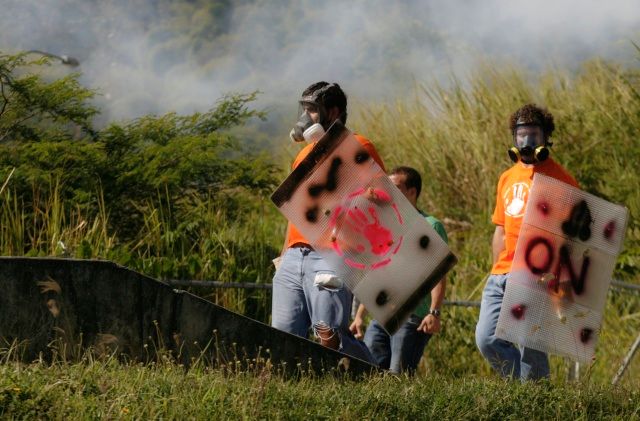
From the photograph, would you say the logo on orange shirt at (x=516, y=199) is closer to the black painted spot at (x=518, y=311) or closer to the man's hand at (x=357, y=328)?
the black painted spot at (x=518, y=311)

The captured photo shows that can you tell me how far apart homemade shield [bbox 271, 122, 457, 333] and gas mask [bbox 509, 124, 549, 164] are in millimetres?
705

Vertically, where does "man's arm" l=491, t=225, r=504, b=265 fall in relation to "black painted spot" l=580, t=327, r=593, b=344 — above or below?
above

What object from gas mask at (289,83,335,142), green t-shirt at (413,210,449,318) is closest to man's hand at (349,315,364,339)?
green t-shirt at (413,210,449,318)

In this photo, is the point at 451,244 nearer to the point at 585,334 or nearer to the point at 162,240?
the point at 162,240

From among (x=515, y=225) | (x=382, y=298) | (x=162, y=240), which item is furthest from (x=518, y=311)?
(x=162, y=240)

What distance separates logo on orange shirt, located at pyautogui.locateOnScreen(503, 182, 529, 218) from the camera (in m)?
7.33

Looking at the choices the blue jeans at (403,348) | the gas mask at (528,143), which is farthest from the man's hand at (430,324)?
the gas mask at (528,143)

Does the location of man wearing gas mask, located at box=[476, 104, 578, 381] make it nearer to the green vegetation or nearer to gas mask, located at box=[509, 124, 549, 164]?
gas mask, located at box=[509, 124, 549, 164]

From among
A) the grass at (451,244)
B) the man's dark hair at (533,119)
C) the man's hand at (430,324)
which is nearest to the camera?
the grass at (451,244)

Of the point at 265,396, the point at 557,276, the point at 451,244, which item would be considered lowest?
the point at 265,396

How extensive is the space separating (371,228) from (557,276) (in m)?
0.96

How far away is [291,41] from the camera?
77.9 feet

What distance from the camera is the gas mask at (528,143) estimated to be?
7398 millimetres

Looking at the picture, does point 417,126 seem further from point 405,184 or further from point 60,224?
point 405,184
